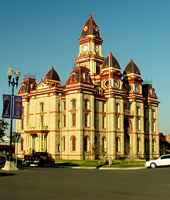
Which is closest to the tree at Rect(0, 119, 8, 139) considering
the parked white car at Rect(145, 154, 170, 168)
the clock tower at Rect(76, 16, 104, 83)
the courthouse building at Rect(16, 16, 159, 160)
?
the parked white car at Rect(145, 154, 170, 168)

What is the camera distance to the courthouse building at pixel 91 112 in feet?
240

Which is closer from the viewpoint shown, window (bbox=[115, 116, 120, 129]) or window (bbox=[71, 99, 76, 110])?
window (bbox=[71, 99, 76, 110])

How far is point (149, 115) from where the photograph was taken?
87625mm

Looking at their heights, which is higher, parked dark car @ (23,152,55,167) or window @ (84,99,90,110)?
window @ (84,99,90,110)

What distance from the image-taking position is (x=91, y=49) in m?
86.9

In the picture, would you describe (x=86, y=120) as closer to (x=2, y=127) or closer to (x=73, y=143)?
(x=73, y=143)

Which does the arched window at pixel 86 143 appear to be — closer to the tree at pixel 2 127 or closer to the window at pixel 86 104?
the window at pixel 86 104

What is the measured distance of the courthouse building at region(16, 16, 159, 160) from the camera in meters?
73.2

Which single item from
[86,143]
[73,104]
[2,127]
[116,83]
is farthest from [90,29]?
[2,127]

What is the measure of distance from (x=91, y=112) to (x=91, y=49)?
1844 cm

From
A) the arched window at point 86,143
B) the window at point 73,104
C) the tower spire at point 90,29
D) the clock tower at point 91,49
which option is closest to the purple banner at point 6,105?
the window at point 73,104

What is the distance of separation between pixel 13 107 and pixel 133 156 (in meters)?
48.0

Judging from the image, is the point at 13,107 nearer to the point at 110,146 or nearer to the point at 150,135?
the point at 110,146

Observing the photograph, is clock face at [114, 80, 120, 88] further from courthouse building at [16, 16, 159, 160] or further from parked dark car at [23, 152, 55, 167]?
parked dark car at [23, 152, 55, 167]
